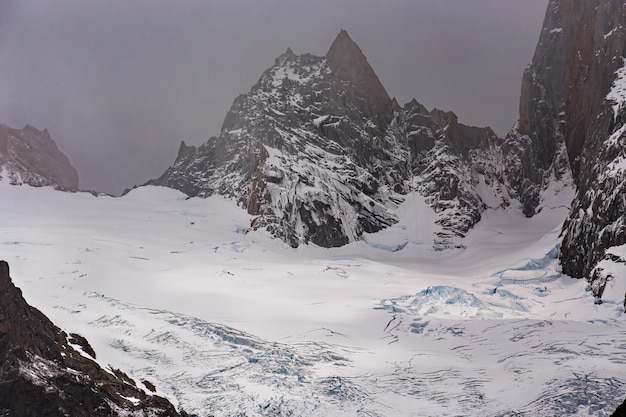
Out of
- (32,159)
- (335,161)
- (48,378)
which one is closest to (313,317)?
(48,378)

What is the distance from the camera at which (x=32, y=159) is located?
18275 cm

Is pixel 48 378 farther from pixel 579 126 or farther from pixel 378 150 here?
pixel 378 150

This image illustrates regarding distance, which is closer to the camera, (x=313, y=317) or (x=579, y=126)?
(x=313, y=317)

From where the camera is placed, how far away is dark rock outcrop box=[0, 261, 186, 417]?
4722cm

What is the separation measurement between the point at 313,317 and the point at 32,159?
12383cm

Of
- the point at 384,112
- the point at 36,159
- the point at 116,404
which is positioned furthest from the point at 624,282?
the point at 36,159

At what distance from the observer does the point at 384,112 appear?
199875 mm

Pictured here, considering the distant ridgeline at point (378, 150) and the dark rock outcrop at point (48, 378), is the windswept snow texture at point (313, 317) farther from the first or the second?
the distant ridgeline at point (378, 150)

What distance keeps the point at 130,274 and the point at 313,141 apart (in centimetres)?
8436

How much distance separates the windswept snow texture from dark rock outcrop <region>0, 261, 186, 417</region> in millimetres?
6878

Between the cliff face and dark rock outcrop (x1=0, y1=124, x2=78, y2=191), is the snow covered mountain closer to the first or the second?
the cliff face

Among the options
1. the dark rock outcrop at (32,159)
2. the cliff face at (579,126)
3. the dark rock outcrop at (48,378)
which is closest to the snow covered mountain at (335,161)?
the cliff face at (579,126)

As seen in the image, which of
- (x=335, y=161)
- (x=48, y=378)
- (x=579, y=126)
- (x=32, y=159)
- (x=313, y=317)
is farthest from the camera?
(x=32, y=159)

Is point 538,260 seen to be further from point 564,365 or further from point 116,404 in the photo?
point 116,404
